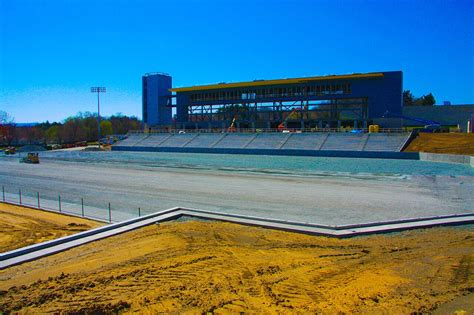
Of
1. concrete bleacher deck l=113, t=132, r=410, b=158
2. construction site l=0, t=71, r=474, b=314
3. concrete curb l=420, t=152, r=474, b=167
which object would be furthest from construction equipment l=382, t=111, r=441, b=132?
construction site l=0, t=71, r=474, b=314

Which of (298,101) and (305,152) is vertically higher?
(298,101)

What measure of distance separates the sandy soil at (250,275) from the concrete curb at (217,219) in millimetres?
387

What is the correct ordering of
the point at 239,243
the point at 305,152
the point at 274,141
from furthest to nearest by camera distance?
the point at 274,141
the point at 305,152
the point at 239,243

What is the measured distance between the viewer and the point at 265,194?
23641 mm

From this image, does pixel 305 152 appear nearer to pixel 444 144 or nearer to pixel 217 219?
pixel 444 144

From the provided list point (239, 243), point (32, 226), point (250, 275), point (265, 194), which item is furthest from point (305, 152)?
point (250, 275)

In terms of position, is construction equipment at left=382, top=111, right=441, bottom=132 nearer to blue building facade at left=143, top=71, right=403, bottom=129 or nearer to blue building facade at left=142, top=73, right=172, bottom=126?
blue building facade at left=143, top=71, right=403, bottom=129

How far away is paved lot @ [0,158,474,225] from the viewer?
18.3 meters

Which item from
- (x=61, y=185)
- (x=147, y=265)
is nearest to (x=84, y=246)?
(x=147, y=265)

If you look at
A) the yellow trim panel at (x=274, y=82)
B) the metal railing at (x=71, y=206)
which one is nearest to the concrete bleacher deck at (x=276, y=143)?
the yellow trim panel at (x=274, y=82)

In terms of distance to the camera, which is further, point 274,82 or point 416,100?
point 416,100

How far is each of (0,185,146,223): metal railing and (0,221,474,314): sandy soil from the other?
19.7ft

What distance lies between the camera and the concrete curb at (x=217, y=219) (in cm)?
1052

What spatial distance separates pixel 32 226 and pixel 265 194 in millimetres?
12673
